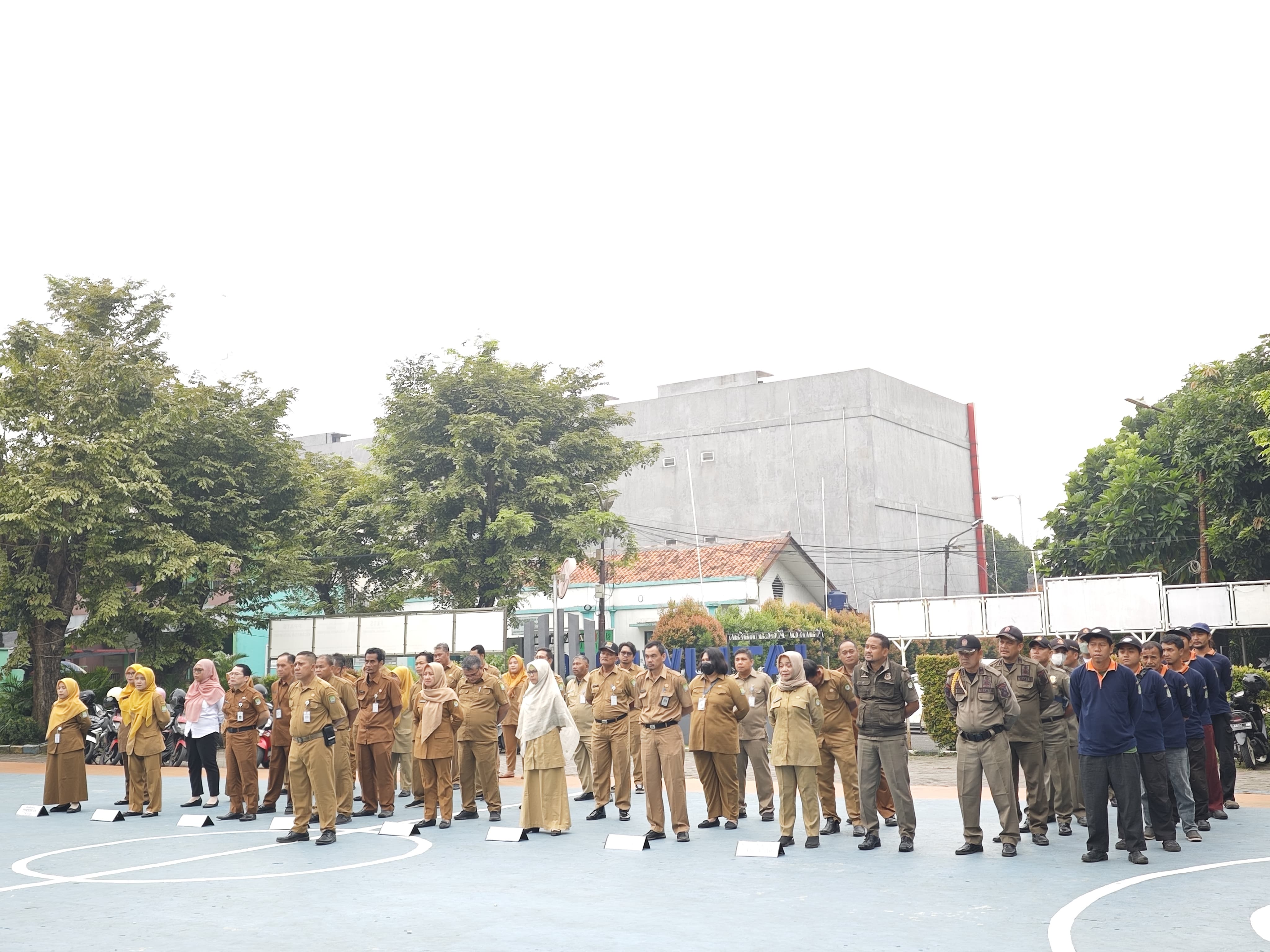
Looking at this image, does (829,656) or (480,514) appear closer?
(480,514)

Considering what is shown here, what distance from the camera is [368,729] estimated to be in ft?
44.9

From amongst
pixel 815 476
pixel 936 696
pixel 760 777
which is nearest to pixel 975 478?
Answer: pixel 815 476

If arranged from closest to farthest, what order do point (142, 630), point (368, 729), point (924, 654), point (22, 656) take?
point (368, 729) < point (924, 654) < point (22, 656) < point (142, 630)

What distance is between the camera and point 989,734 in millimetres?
10320

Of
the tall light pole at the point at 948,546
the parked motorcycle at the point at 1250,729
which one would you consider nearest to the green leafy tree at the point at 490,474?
the tall light pole at the point at 948,546

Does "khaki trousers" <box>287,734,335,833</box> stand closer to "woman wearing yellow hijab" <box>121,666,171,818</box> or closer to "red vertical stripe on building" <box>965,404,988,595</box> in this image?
"woman wearing yellow hijab" <box>121,666,171,818</box>

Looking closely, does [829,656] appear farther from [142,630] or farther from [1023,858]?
[1023,858]

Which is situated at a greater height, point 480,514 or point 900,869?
point 480,514

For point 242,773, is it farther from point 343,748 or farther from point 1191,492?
point 1191,492

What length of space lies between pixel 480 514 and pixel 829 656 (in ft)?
45.0

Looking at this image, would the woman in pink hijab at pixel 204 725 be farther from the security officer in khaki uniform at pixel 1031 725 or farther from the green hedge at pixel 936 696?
the green hedge at pixel 936 696

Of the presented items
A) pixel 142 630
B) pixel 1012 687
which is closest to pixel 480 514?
pixel 142 630

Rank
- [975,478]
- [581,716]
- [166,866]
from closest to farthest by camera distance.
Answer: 1. [166,866]
2. [581,716]
3. [975,478]

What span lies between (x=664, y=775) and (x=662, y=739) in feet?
1.16
